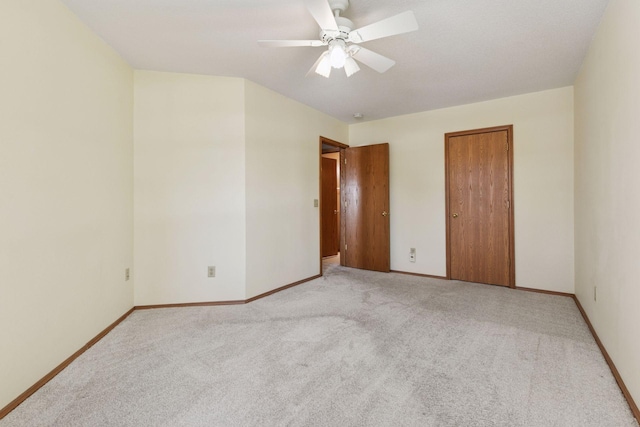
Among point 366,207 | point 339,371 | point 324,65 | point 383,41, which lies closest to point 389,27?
point 324,65

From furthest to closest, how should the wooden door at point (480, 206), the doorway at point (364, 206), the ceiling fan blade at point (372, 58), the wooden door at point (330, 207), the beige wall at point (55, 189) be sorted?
the wooden door at point (330, 207) → the doorway at point (364, 206) → the wooden door at point (480, 206) → the ceiling fan blade at point (372, 58) → the beige wall at point (55, 189)

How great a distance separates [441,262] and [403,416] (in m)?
3.08

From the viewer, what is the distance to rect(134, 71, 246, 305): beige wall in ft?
9.95

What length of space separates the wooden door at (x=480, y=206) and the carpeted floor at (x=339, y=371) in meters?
0.91

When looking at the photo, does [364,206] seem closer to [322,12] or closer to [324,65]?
[324,65]

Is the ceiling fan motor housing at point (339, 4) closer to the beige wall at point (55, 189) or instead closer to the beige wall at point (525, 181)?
the beige wall at point (55, 189)

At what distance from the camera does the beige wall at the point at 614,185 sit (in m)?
1.59

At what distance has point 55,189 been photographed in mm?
1967

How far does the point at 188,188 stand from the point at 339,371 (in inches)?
90.7

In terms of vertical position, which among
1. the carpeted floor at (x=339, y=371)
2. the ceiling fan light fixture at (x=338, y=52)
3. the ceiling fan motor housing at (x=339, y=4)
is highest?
the ceiling fan motor housing at (x=339, y=4)

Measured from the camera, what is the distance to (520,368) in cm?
194

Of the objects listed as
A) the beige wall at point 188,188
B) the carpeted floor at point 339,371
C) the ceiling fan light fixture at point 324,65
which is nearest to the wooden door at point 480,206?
the carpeted floor at point 339,371

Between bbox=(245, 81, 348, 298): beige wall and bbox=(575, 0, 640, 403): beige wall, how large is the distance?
2990 mm

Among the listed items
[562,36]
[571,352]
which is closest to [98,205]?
[571,352]
